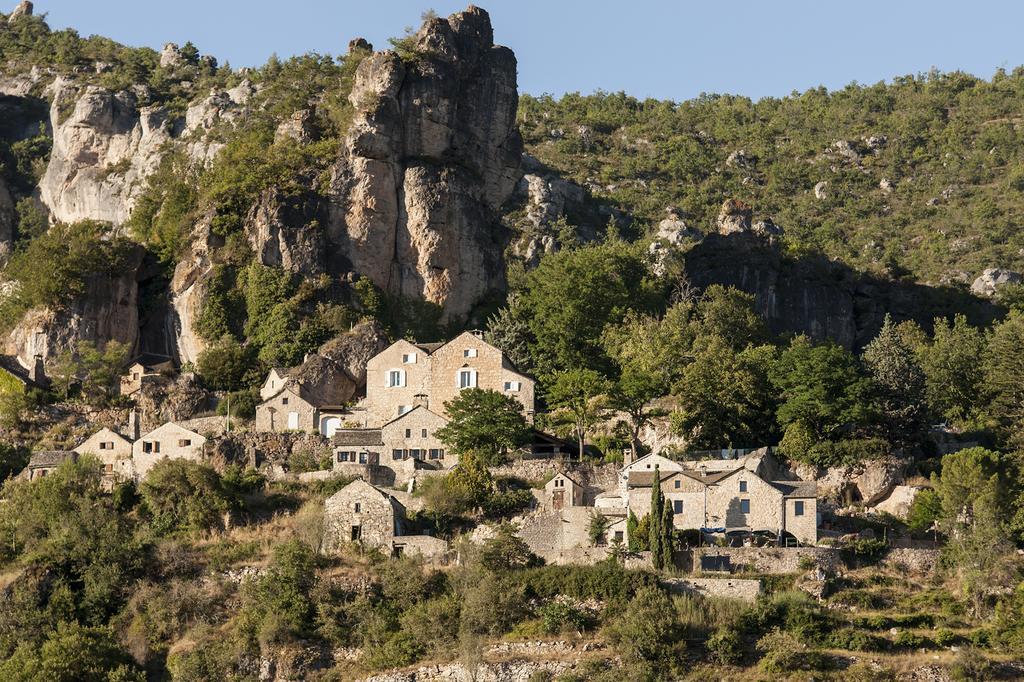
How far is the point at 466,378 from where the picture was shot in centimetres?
7781

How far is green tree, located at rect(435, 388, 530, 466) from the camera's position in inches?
2837

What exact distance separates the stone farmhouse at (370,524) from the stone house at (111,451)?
35.7 feet

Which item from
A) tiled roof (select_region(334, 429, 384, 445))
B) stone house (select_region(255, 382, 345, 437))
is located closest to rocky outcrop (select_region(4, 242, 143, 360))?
stone house (select_region(255, 382, 345, 437))

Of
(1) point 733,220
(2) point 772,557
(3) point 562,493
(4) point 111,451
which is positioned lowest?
(2) point 772,557

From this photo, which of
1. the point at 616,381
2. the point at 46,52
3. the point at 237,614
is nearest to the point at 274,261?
the point at 616,381

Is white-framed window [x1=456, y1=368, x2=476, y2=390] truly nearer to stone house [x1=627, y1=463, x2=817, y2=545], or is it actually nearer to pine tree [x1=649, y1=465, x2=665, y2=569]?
stone house [x1=627, y1=463, x2=817, y2=545]

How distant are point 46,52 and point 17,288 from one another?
33.4 metres

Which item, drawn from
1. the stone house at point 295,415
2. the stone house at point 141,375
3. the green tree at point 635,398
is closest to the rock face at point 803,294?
the green tree at point 635,398

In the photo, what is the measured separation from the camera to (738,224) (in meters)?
102

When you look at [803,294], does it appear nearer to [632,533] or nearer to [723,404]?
[723,404]

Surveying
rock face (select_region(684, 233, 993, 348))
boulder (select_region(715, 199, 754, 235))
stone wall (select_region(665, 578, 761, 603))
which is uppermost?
boulder (select_region(715, 199, 754, 235))

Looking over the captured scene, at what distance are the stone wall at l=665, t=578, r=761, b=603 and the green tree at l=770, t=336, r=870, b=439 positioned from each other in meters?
11.4

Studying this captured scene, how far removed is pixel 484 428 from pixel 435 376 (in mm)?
6397

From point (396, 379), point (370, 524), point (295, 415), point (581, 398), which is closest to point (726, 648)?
point (370, 524)
